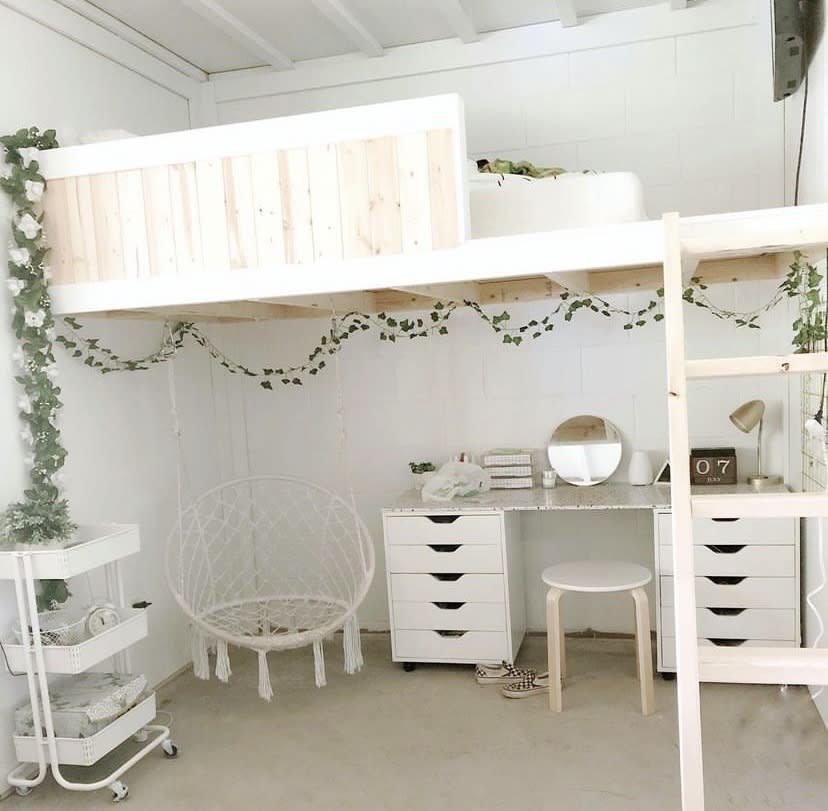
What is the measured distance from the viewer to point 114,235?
8.64 feet

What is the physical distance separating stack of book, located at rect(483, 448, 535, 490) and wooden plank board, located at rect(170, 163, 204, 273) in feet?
5.49

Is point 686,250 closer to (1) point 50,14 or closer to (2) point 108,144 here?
(2) point 108,144

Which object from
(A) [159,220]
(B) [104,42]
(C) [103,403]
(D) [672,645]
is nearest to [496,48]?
(B) [104,42]

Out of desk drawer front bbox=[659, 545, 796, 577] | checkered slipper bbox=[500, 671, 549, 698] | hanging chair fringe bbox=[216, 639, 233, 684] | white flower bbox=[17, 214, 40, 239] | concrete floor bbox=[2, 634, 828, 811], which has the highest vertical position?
white flower bbox=[17, 214, 40, 239]

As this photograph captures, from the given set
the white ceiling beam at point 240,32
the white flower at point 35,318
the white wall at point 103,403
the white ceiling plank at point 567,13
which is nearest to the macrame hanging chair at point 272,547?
the white wall at point 103,403

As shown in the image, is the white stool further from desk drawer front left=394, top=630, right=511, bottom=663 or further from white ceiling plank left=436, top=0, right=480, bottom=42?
white ceiling plank left=436, top=0, right=480, bottom=42

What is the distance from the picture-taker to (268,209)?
2.50 m

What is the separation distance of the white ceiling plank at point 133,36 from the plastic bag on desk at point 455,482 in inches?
84.2

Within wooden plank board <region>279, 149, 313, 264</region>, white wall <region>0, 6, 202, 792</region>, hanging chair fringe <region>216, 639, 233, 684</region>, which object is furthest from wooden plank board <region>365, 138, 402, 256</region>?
hanging chair fringe <region>216, 639, 233, 684</region>

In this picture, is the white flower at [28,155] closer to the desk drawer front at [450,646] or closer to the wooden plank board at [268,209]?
the wooden plank board at [268,209]

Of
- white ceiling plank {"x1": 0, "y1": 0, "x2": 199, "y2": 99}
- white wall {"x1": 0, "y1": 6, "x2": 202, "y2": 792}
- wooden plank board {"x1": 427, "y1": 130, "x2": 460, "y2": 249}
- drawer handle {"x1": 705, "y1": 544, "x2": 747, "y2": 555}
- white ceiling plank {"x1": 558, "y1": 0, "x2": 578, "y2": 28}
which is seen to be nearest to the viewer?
wooden plank board {"x1": 427, "y1": 130, "x2": 460, "y2": 249}

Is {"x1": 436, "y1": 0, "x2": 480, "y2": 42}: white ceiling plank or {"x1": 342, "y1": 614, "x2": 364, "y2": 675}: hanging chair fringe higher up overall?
{"x1": 436, "y1": 0, "x2": 480, "y2": 42}: white ceiling plank

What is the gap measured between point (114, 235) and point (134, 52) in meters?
1.29

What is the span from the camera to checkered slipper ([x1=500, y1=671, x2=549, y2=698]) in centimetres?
327
